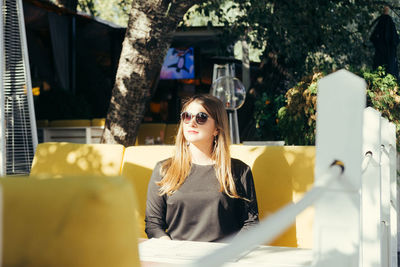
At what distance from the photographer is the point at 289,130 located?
5.84 m

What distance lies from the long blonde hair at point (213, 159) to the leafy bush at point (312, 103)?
2.51 meters

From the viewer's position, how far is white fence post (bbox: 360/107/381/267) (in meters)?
2.48

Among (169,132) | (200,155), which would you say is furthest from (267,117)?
(169,132)

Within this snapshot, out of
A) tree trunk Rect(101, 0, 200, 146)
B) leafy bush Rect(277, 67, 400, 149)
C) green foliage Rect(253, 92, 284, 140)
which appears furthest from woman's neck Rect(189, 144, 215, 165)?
green foliage Rect(253, 92, 284, 140)

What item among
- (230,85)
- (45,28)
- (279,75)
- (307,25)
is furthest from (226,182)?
(45,28)

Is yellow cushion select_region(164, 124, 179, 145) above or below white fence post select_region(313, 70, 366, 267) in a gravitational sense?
below

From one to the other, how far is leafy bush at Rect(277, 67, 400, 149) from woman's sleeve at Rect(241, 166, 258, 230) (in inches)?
103

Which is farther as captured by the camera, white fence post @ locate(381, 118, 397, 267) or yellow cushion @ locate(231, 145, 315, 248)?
yellow cushion @ locate(231, 145, 315, 248)

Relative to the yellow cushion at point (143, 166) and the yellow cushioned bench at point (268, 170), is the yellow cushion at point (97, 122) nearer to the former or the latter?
the yellow cushioned bench at point (268, 170)

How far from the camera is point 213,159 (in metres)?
3.14

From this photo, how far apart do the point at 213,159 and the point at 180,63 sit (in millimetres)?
10481

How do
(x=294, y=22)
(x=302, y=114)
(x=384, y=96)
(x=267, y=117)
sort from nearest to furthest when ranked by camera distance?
(x=384, y=96)
(x=302, y=114)
(x=267, y=117)
(x=294, y=22)

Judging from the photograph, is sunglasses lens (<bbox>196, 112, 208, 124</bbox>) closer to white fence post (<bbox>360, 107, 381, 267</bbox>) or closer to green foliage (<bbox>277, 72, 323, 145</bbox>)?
white fence post (<bbox>360, 107, 381, 267</bbox>)

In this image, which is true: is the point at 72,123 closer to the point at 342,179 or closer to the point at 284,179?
the point at 284,179
